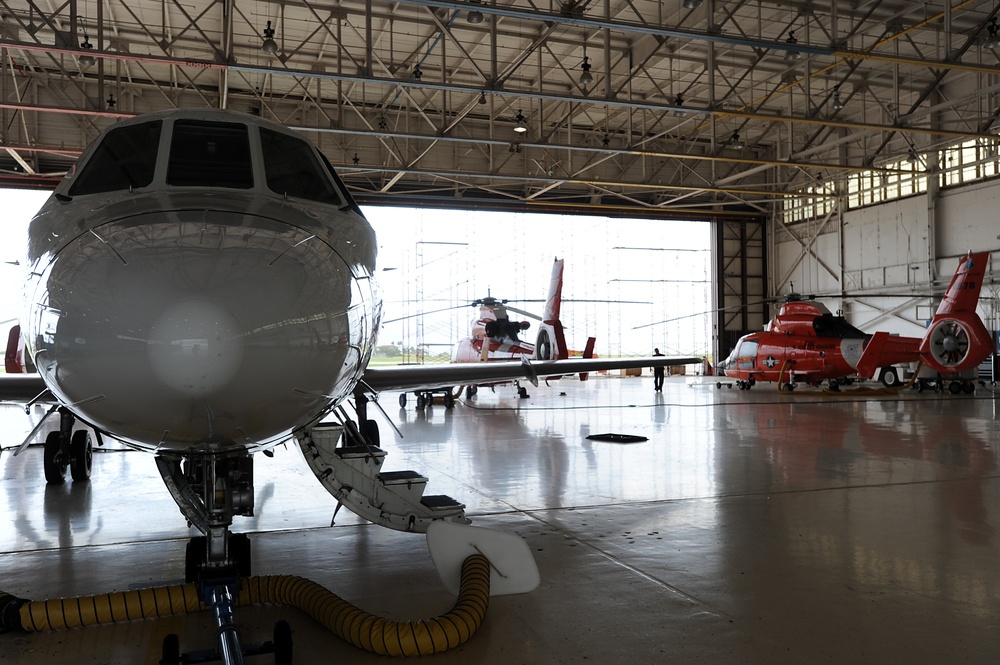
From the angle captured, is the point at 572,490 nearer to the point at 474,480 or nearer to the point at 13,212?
the point at 474,480

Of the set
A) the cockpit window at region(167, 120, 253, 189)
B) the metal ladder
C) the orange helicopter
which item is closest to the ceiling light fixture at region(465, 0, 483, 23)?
the cockpit window at region(167, 120, 253, 189)

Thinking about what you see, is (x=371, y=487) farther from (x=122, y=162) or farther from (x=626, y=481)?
(x=626, y=481)

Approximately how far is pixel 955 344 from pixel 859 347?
272cm

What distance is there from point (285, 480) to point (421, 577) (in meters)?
4.45

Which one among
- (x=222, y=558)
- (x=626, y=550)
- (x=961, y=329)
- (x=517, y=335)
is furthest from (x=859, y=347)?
(x=222, y=558)

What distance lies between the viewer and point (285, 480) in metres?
8.99

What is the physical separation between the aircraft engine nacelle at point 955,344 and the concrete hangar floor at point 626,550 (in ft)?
40.1

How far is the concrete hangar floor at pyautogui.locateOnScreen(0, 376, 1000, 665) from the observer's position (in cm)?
386

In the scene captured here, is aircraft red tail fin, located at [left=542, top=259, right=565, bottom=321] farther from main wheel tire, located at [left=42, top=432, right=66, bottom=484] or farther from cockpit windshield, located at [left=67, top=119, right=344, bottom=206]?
cockpit windshield, located at [left=67, top=119, right=344, bottom=206]

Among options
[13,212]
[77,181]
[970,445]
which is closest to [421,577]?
[77,181]

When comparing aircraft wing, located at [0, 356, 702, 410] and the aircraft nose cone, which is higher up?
the aircraft nose cone

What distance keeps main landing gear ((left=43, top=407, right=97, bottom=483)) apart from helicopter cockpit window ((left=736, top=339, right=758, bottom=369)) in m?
23.5

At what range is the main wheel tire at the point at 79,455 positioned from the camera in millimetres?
8750

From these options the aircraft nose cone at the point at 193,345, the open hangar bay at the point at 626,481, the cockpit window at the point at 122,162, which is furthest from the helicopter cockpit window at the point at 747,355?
the aircraft nose cone at the point at 193,345
